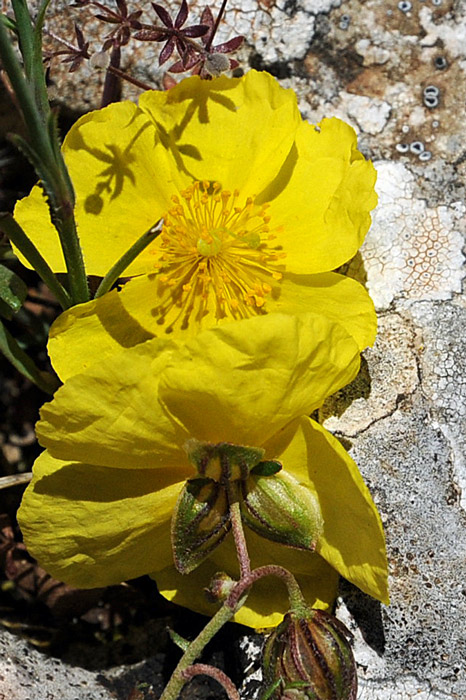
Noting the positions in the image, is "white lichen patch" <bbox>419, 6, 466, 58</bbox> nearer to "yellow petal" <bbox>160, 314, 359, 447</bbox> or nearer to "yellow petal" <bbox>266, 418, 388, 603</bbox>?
"yellow petal" <bbox>160, 314, 359, 447</bbox>

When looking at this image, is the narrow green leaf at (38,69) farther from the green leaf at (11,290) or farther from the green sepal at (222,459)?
the green sepal at (222,459)

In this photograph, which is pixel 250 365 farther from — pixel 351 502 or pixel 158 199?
pixel 158 199

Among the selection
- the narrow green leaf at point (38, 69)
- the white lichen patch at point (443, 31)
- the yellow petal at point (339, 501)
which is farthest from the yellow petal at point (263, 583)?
the white lichen patch at point (443, 31)

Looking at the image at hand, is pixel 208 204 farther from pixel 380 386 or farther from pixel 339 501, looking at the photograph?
pixel 339 501

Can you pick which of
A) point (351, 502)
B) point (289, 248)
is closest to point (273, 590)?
point (351, 502)

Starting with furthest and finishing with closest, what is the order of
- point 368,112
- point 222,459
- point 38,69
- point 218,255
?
1. point 368,112
2. point 218,255
3. point 38,69
4. point 222,459

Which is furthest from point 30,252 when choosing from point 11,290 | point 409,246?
point 409,246
